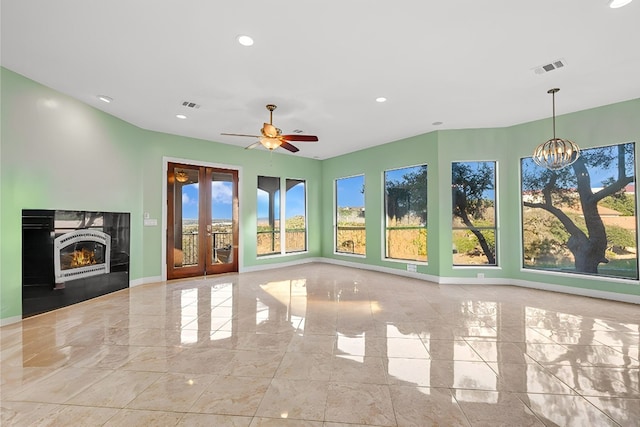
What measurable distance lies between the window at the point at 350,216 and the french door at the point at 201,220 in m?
2.86

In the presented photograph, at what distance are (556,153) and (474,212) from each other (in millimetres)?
1879

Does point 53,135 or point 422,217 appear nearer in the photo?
point 53,135

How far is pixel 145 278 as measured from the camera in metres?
5.75

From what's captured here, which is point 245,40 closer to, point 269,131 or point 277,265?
point 269,131

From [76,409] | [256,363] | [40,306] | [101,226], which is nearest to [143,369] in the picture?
[76,409]

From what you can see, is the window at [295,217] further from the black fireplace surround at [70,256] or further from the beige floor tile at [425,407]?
the beige floor tile at [425,407]

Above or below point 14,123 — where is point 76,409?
below

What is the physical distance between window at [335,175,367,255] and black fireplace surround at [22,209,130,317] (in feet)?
16.4

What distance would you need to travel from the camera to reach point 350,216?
792cm

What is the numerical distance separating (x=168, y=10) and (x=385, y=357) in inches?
144

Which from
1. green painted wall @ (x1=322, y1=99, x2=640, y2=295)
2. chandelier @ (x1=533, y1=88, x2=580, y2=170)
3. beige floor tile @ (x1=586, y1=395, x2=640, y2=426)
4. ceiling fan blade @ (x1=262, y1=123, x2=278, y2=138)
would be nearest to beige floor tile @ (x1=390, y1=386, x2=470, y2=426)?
beige floor tile @ (x1=586, y1=395, x2=640, y2=426)

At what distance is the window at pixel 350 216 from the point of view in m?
7.63

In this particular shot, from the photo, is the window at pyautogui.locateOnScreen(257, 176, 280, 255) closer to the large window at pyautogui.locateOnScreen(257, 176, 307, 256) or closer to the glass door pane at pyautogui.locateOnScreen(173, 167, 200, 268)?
the large window at pyautogui.locateOnScreen(257, 176, 307, 256)

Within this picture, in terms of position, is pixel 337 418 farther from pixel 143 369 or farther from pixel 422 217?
pixel 422 217
